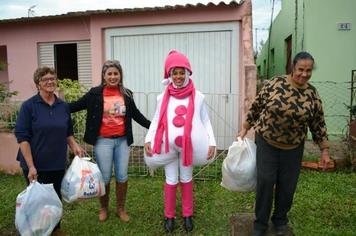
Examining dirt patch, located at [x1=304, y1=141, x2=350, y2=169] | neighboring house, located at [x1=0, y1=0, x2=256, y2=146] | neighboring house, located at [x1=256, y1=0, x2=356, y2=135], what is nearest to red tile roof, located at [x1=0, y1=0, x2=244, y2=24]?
neighboring house, located at [x1=0, y1=0, x2=256, y2=146]

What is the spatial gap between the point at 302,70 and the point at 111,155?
2.08m

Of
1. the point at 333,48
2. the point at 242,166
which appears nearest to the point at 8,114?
the point at 242,166

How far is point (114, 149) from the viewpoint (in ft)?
13.5

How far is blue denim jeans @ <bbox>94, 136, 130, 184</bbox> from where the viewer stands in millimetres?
4039

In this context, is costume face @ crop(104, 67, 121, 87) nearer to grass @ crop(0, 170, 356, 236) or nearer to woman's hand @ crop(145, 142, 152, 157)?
woman's hand @ crop(145, 142, 152, 157)

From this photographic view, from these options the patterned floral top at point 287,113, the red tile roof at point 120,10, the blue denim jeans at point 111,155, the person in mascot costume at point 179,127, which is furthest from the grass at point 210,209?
the red tile roof at point 120,10

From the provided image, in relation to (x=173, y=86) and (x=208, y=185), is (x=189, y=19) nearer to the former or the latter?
(x=208, y=185)

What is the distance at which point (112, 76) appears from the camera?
13.0 ft

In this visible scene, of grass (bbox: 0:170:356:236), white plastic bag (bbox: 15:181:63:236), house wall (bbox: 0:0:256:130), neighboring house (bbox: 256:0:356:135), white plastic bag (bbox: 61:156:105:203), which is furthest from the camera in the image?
neighboring house (bbox: 256:0:356:135)

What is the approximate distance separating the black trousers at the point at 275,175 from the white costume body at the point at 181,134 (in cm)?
55

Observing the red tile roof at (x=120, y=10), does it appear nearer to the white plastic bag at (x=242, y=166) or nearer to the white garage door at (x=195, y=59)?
the white garage door at (x=195, y=59)

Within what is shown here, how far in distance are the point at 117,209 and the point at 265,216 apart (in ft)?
5.68

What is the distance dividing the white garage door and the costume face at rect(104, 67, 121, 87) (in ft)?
8.23

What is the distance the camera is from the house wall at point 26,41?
880 centimetres
